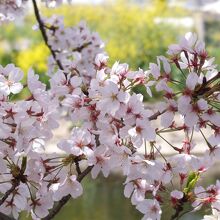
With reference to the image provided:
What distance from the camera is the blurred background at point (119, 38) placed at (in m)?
5.75

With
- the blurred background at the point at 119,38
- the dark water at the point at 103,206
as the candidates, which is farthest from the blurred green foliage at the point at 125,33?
the dark water at the point at 103,206

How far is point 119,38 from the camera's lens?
1420cm

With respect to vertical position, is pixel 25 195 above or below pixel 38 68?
above

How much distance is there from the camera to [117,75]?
1.67 metres

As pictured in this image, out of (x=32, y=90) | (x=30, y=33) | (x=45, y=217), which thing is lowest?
(x=30, y=33)

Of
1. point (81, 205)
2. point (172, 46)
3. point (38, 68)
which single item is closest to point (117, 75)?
point (172, 46)

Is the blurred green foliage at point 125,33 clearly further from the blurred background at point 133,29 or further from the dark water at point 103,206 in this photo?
the dark water at point 103,206

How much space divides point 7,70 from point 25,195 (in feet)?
1.09

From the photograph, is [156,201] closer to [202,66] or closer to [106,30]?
[202,66]

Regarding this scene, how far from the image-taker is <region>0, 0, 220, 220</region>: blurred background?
575 cm

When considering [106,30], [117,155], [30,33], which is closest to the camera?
[117,155]

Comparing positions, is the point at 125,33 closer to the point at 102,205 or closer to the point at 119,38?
the point at 119,38

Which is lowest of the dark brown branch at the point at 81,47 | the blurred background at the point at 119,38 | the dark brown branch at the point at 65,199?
the blurred background at the point at 119,38

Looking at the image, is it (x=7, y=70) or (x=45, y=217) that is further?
(x=45, y=217)
